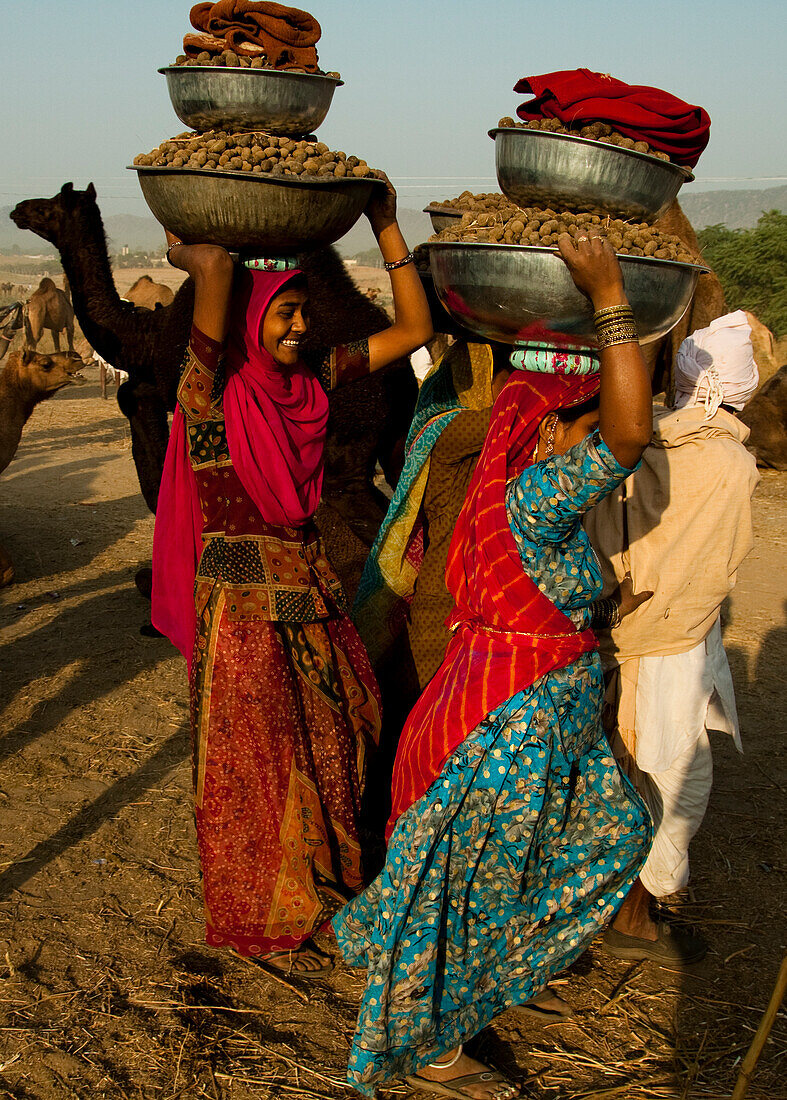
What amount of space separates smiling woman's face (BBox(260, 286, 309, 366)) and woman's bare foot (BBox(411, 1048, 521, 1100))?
1964 mm

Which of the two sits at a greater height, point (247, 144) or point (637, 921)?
point (247, 144)

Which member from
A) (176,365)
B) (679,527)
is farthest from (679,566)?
(176,365)

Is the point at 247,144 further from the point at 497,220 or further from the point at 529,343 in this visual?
the point at 529,343

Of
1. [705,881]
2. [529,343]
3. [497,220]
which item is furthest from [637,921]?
[497,220]

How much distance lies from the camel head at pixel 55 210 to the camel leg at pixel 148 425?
38.7 inches

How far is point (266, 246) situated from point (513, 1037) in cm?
233

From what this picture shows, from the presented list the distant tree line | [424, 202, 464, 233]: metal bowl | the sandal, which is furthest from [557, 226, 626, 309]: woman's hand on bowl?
the distant tree line

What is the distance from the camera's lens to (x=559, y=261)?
6.93ft

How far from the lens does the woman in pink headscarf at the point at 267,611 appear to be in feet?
9.50

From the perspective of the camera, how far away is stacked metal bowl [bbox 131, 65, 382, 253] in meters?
2.52

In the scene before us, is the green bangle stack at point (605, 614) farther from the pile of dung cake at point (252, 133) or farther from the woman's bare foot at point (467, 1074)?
the pile of dung cake at point (252, 133)

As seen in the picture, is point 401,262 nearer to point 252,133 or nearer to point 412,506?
point 252,133

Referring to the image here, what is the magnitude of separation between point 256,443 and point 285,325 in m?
0.35

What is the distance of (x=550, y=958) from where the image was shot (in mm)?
2578
